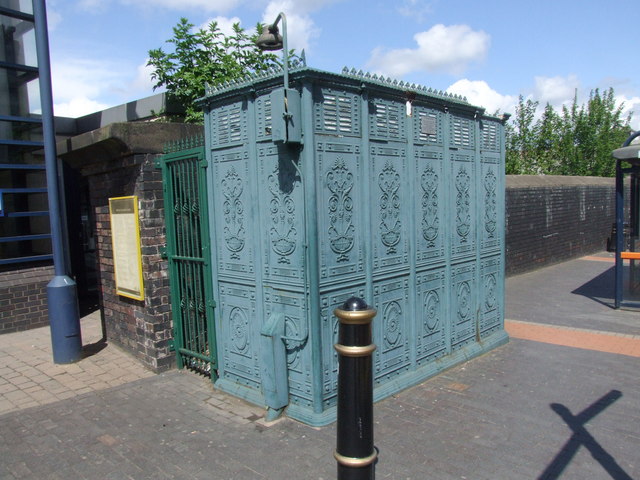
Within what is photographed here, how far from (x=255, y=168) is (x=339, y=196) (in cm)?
Answer: 80

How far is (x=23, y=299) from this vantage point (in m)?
7.95

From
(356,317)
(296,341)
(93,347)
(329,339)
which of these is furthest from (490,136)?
(93,347)

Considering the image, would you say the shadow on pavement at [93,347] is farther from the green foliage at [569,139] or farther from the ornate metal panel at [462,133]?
the green foliage at [569,139]

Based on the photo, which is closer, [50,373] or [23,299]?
[50,373]

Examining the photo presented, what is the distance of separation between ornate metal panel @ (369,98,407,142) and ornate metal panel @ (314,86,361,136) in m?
0.22

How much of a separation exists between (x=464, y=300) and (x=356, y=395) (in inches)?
155

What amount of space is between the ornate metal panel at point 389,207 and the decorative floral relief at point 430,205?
12.7 inches

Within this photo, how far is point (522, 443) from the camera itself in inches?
156

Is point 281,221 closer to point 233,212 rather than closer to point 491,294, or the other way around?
A: point 233,212

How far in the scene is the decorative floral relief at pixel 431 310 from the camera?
5.39 metres

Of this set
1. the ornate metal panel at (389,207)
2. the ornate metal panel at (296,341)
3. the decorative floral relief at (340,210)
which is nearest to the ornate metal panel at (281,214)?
the ornate metal panel at (296,341)

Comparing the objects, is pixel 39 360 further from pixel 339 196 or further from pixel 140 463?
pixel 339 196

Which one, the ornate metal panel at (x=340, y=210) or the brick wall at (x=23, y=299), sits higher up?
the ornate metal panel at (x=340, y=210)

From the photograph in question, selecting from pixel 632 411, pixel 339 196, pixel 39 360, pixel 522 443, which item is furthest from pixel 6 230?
pixel 632 411
